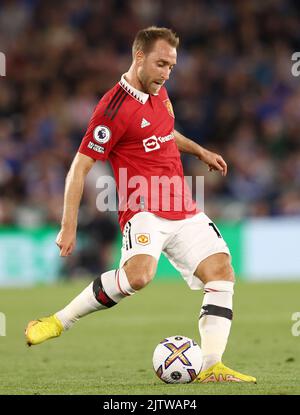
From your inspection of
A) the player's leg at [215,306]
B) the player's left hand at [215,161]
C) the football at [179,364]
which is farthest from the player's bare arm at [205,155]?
the football at [179,364]

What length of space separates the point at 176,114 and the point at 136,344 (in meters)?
9.56

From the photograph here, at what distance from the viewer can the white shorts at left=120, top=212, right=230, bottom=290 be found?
677cm

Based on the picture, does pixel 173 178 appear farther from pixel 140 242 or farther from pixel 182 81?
pixel 182 81

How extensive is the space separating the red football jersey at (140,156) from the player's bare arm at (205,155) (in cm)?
37

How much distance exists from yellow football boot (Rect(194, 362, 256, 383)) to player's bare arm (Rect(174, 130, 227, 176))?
146cm

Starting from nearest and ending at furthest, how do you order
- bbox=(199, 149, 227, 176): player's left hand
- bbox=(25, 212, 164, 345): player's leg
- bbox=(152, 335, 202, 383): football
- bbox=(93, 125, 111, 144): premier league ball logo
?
bbox=(152, 335, 202, 383): football → bbox=(25, 212, 164, 345): player's leg → bbox=(93, 125, 111, 144): premier league ball logo → bbox=(199, 149, 227, 176): player's left hand

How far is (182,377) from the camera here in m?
6.54

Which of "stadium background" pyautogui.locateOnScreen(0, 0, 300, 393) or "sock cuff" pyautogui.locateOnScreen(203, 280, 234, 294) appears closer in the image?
"sock cuff" pyautogui.locateOnScreen(203, 280, 234, 294)

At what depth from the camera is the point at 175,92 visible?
61.5 feet

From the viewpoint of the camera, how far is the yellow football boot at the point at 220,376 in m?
6.46

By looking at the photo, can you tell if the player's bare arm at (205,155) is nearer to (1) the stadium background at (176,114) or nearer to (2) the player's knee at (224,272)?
(2) the player's knee at (224,272)

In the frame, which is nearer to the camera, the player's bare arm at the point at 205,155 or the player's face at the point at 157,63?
the player's face at the point at 157,63

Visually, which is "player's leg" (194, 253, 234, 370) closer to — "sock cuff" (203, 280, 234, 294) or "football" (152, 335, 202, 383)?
"sock cuff" (203, 280, 234, 294)

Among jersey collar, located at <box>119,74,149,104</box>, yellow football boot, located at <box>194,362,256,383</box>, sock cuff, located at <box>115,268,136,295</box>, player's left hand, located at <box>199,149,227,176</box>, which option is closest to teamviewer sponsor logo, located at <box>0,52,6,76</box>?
player's left hand, located at <box>199,149,227,176</box>
